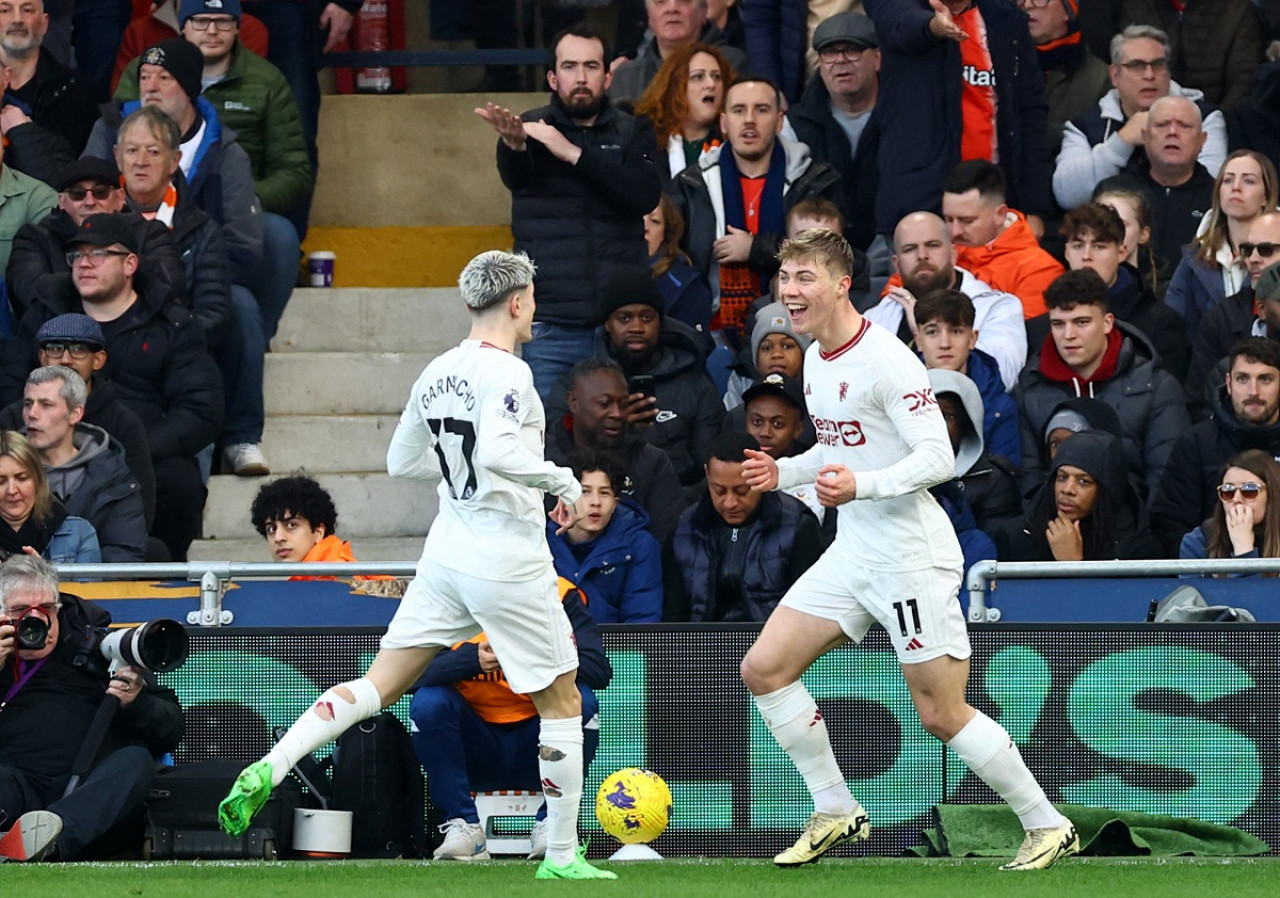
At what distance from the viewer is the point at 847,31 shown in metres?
12.7

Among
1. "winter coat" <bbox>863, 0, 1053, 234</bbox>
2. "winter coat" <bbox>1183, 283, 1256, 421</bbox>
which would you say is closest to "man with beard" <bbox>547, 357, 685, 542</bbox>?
"winter coat" <bbox>863, 0, 1053, 234</bbox>

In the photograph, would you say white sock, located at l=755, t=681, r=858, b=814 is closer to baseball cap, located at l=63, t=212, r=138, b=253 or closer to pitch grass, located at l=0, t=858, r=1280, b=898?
pitch grass, located at l=0, t=858, r=1280, b=898

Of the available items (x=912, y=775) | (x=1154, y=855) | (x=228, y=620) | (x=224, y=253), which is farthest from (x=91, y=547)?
(x=1154, y=855)

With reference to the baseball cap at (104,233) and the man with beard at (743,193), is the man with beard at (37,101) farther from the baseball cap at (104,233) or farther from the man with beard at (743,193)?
the man with beard at (743,193)

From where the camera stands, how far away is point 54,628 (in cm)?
875

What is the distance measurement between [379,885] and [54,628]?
2093mm

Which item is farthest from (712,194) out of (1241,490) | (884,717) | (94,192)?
(884,717)

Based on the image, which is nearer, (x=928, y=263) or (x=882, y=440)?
(x=882, y=440)

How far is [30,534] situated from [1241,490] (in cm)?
516

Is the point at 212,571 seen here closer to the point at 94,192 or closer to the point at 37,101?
the point at 94,192

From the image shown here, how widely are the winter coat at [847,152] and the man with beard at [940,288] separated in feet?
3.70

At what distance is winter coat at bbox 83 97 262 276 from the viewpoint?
12234 mm

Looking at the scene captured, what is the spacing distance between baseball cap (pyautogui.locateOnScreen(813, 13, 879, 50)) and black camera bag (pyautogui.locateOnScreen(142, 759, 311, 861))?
583cm

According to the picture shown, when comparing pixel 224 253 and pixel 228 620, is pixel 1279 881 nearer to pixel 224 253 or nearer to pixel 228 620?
pixel 228 620
